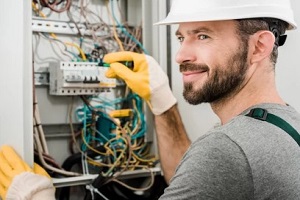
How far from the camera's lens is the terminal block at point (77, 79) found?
1573 mm

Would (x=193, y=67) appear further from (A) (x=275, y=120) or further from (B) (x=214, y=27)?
(A) (x=275, y=120)

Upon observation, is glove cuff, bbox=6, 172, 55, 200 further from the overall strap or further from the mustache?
the overall strap

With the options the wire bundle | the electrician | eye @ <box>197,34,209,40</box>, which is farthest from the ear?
the wire bundle

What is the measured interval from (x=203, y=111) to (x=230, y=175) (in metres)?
0.78

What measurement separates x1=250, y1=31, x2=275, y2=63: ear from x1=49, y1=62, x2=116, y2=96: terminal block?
2.57 feet

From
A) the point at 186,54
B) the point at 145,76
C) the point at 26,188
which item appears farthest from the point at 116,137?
the point at 186,54

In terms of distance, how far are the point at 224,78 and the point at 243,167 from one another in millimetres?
292

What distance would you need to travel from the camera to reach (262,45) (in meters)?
1.03

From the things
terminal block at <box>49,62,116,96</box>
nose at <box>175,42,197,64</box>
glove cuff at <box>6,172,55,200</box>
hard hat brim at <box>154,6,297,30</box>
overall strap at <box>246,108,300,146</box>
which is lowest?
glove cuff at <box>6,172,55,200</box>

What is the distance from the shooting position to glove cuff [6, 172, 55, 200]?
128 cm

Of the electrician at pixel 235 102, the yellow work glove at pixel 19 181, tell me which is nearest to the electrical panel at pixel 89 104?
the yellow work glove at pixel 19 181

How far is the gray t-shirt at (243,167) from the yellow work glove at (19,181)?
0.60 m

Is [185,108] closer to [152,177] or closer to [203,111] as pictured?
[203,111]

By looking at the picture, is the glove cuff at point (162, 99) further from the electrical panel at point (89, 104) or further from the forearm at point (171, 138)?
the electrical panel at point (89, 104)
